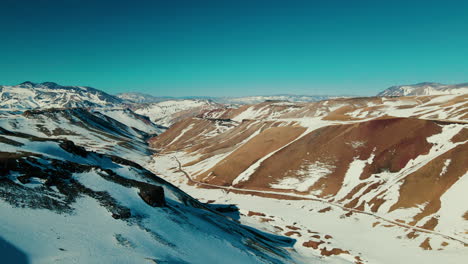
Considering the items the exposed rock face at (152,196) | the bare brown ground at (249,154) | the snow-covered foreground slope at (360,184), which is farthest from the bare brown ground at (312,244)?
the bare brown ground at (249,154)

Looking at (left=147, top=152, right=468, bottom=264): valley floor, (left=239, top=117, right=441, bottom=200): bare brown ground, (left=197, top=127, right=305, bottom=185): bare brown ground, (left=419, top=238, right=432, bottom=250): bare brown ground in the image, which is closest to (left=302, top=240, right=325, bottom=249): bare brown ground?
(left=147, top=152, right=468, bottom=264): valley floor

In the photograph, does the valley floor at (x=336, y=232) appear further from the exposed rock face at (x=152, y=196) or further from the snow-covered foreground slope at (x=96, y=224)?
the exposed rock face at (x=152, y=196)

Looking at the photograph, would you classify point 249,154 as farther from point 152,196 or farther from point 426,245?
point 152,196

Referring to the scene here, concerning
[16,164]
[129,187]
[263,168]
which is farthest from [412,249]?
[16,164]

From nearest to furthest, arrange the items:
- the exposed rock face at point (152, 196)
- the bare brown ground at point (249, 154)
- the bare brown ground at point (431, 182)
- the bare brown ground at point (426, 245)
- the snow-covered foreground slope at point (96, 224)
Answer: the snow-covered foreground slope at point (96, 224) → the exposed rock face at point (152, 196) → the bare brown ground at point (426, 245) → the bare brown ground at point (431, 182) → the bare brown ground at point (249, 154)

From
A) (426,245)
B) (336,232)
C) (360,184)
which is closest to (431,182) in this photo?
(360,184)
